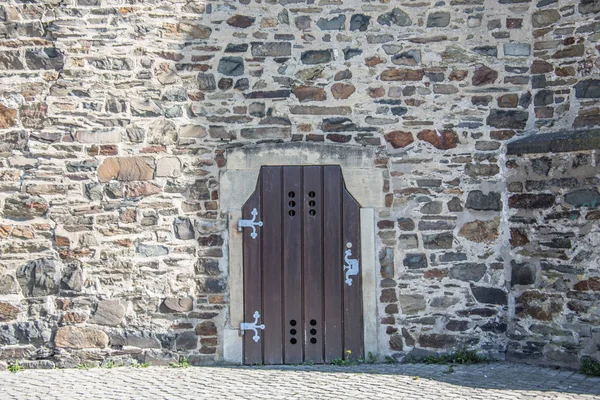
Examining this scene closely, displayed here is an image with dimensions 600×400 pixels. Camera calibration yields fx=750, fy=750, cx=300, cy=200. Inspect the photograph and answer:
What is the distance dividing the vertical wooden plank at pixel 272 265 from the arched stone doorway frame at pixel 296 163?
145mm

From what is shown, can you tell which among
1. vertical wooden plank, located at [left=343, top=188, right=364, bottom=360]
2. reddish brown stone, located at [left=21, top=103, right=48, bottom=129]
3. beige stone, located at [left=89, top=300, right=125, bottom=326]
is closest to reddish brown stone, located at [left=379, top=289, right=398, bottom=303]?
vertical wooden plank, located at [left=343, top=188, right=364, bottom=360]

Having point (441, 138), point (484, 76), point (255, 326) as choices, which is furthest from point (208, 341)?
point (484, 76)

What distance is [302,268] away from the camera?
655 centimetres

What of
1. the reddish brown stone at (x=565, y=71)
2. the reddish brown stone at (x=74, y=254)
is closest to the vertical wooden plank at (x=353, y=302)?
the reddish brown stone at (x=565, y=71)

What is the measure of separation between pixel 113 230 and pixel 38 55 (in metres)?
1.66

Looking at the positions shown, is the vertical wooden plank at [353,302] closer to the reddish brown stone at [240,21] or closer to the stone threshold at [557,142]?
the stone threshold at [557,142]

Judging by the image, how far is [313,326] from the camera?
21.4 feet

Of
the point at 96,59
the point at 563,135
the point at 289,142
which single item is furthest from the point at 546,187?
the point at 96,59

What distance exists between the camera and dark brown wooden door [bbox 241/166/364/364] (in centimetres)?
651

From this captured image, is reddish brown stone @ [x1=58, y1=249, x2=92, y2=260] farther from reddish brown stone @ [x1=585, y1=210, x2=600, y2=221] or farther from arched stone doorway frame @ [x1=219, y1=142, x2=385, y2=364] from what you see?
reddish brown stone @ [x1=585, y1=210, x2=600, y2=221]

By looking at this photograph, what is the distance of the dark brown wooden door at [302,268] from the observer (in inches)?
256

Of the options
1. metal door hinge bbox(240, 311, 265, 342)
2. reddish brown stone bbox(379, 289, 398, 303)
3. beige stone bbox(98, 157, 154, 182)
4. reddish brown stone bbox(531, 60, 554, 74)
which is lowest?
metal door hinge bbox(240, 311, 265, 342)

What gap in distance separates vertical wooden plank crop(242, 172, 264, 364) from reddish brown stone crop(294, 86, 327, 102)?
0.78 metres

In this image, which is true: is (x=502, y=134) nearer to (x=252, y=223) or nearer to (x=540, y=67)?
(x=540, y=67)
